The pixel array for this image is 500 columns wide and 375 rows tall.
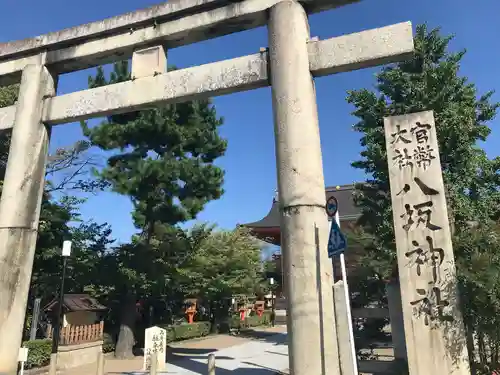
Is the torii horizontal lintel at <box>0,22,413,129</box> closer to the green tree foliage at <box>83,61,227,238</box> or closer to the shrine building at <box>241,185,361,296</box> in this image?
the green tree foliage at <box>83,61,227,238</box>

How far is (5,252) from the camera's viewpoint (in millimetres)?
6266

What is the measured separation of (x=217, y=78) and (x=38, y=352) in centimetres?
1185

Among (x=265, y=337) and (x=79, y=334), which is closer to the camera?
(x=79, y=334)

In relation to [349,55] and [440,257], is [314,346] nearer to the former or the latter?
[440,257]

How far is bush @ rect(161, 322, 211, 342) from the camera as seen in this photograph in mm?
20266

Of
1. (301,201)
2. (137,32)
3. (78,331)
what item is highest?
(137,32)

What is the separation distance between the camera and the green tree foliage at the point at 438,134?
10516 mm

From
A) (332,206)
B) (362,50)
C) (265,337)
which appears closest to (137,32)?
(362,50)

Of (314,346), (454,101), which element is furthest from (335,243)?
(454,101)

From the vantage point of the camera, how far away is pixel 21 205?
6.50m

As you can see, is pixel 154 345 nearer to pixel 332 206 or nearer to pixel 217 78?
pixel 217 78

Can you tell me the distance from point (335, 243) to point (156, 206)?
11903 mm

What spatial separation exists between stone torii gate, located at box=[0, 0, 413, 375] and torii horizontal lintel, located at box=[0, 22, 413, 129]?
2 cm

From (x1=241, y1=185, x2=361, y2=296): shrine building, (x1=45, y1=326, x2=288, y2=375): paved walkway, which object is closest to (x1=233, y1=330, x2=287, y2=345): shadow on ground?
(x1=45, y1=326, x2=288, y2=375): paved walkway
